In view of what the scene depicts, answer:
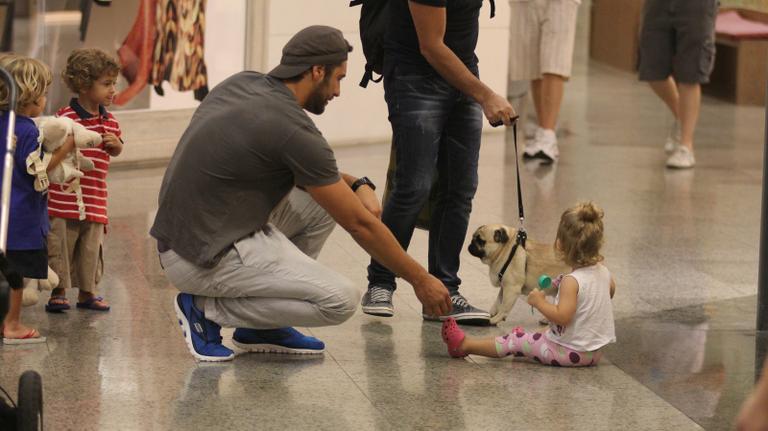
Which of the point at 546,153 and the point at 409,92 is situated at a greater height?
the point at 409,92

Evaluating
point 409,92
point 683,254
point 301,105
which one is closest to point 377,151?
point 683,254

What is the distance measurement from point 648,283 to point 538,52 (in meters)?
3.96

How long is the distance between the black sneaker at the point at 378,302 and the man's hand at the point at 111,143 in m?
1.24

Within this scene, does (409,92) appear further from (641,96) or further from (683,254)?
(641,96)

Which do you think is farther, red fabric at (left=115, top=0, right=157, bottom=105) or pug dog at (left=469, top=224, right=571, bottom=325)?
red fabric at (left=115, top=0, right=157, bottom=105)

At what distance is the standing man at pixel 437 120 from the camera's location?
221 inches

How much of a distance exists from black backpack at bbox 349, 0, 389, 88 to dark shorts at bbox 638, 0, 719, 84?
15.7 feet

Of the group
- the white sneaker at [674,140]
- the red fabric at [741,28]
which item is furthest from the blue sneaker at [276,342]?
the red fabric at [741,28]

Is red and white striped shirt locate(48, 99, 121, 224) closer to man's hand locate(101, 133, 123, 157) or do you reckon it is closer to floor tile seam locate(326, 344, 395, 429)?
man's hand locate(101, 133, 123, 157)

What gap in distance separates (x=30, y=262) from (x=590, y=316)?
219 centimetres

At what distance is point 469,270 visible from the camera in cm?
699

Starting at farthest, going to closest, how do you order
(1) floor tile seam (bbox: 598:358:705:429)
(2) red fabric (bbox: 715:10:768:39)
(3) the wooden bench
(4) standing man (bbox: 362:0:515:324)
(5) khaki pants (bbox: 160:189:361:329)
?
1. (3) the wooden bench
2. (2) red fabric (bbox: 715:10:768:39)
3. (4) standing man (bbox: 362:0:515:324)
4. (5) khaki pants (bbox: 160:189:361:329)
5. (1) floor tile seam (bbox: 598:358:705:429)

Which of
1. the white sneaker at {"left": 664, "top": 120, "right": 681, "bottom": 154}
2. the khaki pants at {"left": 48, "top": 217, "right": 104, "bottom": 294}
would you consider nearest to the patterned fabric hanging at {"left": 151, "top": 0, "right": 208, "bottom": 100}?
the white sneaker at {"left": 664, "top": 120, "right": 681, "bottom": 154}

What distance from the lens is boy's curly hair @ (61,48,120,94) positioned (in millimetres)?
5770
